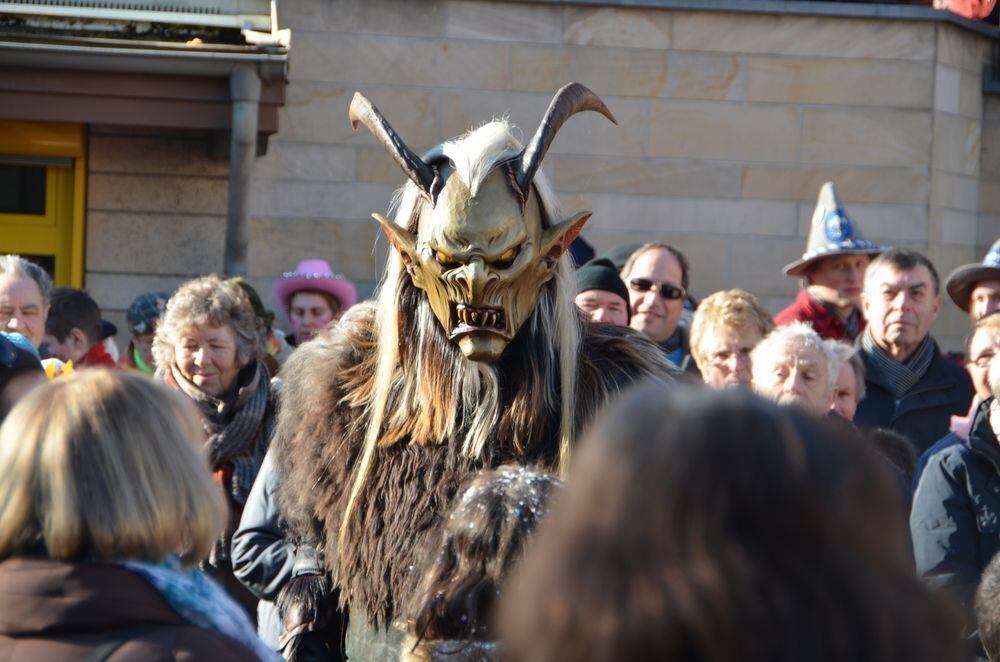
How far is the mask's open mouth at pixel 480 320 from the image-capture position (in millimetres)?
3172

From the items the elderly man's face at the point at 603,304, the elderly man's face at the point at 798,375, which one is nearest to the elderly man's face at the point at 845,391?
the elderly man's face at the point at 798,375

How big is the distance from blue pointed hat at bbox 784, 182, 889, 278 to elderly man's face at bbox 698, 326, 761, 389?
1.18 metres

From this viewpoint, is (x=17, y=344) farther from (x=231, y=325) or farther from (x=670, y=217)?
(x=670, y=217)

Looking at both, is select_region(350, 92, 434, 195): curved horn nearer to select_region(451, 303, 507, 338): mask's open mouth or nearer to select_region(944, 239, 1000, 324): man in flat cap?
select_region(451, 303, 507, 338): mask's open mouth

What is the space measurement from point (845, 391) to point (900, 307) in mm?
560

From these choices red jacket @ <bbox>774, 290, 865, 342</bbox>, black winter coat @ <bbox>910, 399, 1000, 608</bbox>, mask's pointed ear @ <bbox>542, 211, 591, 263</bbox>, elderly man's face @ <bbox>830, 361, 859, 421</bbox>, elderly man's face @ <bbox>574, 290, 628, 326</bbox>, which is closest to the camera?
mask's pointed ear @ <bbox>542, 211, 591, 263</bbox>

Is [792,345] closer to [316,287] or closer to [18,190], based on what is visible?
[316,287]

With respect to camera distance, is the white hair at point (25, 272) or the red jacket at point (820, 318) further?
the red jacket at point (820, 318)

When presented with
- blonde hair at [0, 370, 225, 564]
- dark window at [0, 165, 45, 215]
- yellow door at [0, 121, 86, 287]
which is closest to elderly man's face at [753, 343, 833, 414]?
blonde hair at [0, 370, 225, 564]

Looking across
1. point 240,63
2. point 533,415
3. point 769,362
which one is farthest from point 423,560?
point 240,63

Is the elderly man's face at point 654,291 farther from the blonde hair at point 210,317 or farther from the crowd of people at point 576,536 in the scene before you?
the blonde hair at point 210,317

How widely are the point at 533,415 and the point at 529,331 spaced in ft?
0.68

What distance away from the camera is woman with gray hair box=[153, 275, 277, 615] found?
14.9ft

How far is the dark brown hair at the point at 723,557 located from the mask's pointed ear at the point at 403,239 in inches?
81.6
